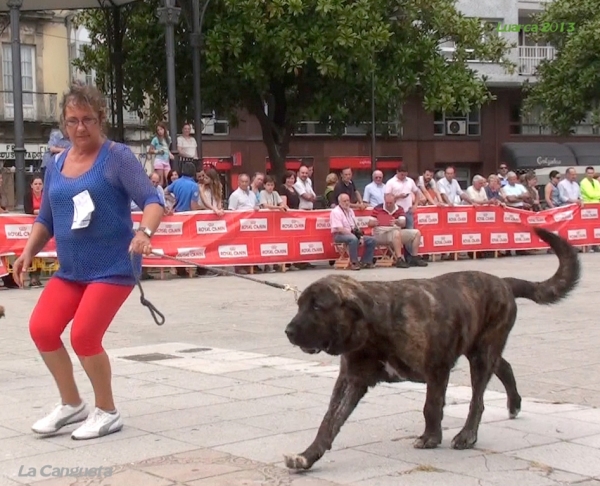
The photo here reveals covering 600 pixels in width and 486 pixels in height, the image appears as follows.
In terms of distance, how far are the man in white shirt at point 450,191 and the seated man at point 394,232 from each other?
2.23 meters

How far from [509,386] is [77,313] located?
256cm

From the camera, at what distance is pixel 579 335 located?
10398mm

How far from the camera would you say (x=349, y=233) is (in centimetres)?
1841

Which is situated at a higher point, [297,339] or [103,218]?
[103,218]

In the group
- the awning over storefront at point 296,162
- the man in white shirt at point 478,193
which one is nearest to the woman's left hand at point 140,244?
the man in white shirt at point 478,193

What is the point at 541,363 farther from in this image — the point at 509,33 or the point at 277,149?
the point at 509,33

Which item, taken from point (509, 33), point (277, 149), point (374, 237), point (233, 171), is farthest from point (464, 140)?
point (374, 237)

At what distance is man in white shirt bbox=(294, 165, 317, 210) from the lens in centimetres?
1934

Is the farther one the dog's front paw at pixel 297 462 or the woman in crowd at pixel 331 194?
the woman in crowd at pixel 331 194

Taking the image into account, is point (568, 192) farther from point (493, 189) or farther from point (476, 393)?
point (476, 393)

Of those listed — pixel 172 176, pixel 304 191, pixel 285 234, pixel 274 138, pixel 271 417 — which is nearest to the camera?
pixel 271 417

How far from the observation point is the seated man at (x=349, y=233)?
723 inches

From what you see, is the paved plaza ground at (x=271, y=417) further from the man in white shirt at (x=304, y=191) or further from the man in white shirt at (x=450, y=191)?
the man in white shirt at (x=450, y=191)

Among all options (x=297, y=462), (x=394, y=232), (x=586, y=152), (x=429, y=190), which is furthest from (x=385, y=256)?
(x=586, y=152)
